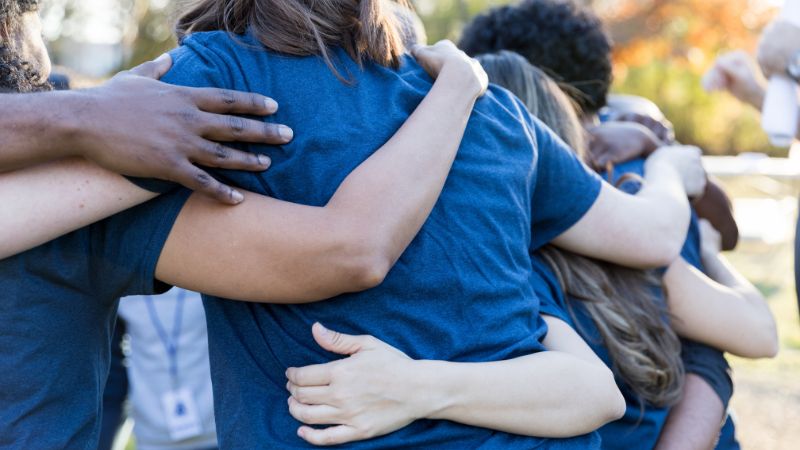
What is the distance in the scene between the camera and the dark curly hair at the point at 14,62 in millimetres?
1632

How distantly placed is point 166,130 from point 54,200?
0.69ft

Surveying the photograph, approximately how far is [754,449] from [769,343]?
2.91 meters

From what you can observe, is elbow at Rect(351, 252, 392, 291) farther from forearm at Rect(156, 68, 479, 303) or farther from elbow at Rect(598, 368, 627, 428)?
elbow at Rect(598, 368, 627, 428)

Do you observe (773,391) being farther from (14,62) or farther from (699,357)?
(14,62)

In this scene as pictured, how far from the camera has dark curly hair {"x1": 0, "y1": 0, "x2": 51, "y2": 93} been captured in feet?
5.35

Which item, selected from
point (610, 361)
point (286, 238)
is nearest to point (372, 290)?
point (286, 238)

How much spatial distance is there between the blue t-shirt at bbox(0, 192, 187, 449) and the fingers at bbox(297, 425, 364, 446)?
38 centimetres

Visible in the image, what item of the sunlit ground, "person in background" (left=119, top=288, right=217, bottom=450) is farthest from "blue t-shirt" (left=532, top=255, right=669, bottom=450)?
the sunlit ground

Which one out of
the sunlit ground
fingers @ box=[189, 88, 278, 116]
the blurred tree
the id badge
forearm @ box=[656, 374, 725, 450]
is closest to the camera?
fingers @ box=[189, 88, 278, 116]

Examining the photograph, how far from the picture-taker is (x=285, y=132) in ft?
5.19

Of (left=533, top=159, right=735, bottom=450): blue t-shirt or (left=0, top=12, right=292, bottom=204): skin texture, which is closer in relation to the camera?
(left=0, top=12, right=292, bottom=204): skin texture

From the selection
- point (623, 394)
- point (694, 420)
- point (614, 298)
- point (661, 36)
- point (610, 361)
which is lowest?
point (661, 36)

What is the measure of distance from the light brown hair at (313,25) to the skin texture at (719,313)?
1086mm

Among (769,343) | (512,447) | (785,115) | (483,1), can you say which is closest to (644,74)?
(483,1)
